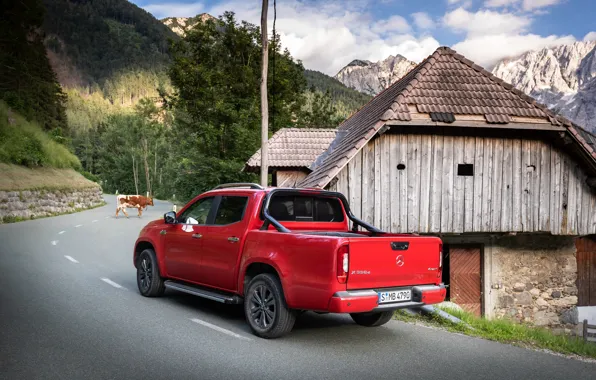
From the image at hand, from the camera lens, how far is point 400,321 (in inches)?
313

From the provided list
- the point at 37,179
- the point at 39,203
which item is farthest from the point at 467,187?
the point at 37,179

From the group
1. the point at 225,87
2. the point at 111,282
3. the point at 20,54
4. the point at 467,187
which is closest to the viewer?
the point at 111,282

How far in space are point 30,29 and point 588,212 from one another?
44996 millimetres

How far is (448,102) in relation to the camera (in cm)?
1480

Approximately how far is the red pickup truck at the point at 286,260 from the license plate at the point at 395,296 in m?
0.01

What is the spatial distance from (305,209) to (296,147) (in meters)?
12.0

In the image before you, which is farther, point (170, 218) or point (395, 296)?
point (170, 218)

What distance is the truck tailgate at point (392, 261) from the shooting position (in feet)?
19.0

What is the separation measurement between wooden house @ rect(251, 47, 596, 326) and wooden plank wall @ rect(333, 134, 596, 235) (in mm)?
29

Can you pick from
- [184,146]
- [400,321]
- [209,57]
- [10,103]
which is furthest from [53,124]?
[400,321]

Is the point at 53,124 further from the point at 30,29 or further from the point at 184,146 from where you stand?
the point at 184,146

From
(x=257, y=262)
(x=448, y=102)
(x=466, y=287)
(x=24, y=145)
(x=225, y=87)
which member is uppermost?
(x=225, y=87)

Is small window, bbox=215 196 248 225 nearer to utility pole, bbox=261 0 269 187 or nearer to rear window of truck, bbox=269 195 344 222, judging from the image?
rear window of truck, bbox=269 195 344 222

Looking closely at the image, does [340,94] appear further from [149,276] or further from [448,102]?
[149,276]
